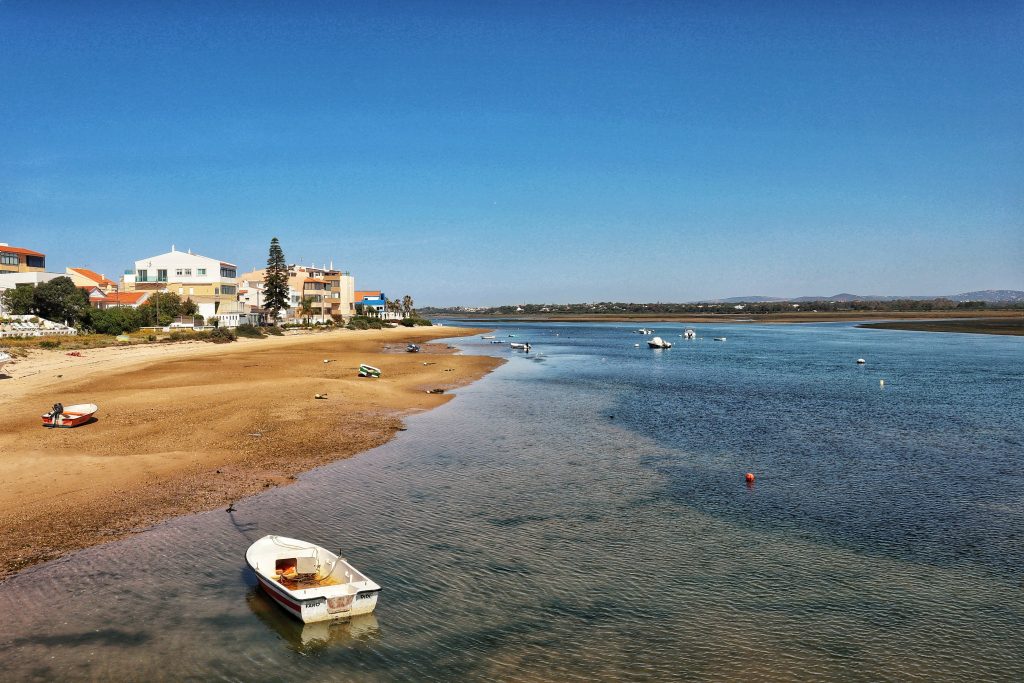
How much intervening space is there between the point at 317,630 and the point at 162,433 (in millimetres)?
18816

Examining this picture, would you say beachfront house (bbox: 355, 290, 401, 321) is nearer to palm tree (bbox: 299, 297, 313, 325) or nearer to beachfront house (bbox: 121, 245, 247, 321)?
palm tree (bbox: 299, 297, 313, 325)

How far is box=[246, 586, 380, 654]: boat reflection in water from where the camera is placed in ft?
38.3

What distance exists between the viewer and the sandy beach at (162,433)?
1745 centimetres

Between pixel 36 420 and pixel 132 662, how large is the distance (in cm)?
2304

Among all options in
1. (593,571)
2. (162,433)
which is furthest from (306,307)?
(593,571)

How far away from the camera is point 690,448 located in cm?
2767

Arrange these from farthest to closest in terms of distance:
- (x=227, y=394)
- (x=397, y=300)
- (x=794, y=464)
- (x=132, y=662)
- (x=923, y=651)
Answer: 1. (x=397, y=300)
2. (x=227, y=394)
3. (x=794, y=464)
4. (x=923, y=651)
5. (x=132, y=662)

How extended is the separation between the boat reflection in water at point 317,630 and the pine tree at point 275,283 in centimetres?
10531

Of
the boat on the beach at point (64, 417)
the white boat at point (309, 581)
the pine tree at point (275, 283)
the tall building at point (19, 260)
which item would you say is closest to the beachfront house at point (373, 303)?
the pine tree at point (275, 283)

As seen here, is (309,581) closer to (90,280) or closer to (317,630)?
(317,630)

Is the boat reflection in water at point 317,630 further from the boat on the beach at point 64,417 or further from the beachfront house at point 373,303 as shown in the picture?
the beachfront house at point 373,303

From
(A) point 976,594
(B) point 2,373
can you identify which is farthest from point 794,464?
(B) point 2,373

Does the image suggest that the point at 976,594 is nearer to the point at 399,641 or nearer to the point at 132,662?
the point at 399,641

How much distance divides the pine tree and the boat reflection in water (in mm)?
105307
